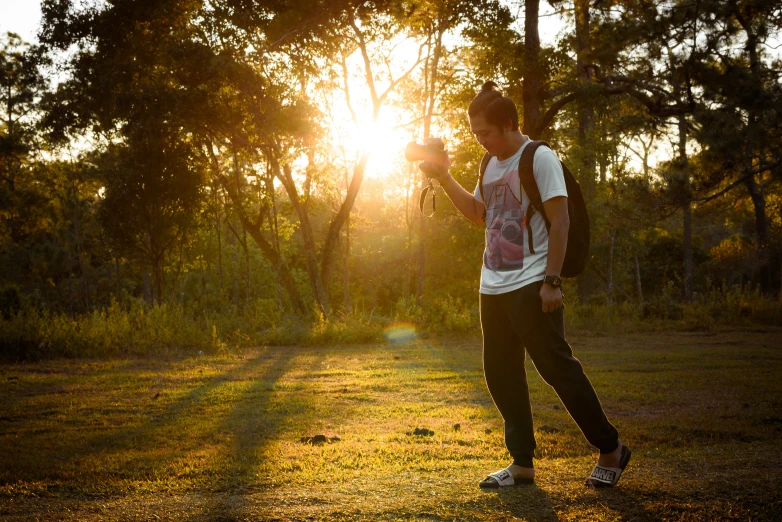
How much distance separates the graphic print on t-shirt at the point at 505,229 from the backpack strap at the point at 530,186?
0.16ft

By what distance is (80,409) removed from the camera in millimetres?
7305

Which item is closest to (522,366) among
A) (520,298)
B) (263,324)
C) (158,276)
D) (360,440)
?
(520,298)

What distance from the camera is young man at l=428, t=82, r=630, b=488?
3.61 m

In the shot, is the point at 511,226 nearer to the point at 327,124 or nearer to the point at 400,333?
the point at 400,333

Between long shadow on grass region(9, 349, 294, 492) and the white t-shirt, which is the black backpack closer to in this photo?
the white t-shirt

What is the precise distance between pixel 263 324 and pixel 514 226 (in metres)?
11.8

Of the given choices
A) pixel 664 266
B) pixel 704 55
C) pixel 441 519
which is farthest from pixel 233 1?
pixel 664 266

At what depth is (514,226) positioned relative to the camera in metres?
3.76

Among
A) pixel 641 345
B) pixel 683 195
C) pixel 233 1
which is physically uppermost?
pixel 233 1

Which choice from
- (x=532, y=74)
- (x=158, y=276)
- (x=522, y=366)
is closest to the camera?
(x=522, y=366)

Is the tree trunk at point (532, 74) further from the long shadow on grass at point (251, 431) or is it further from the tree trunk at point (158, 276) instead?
the tree trunk at point (158, 276)

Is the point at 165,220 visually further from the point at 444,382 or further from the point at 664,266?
the point at 664,266

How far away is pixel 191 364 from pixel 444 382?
4162mm

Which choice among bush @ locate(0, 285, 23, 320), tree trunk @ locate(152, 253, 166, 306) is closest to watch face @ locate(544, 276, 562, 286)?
bush @ locate(0, 285, 23, 320)
